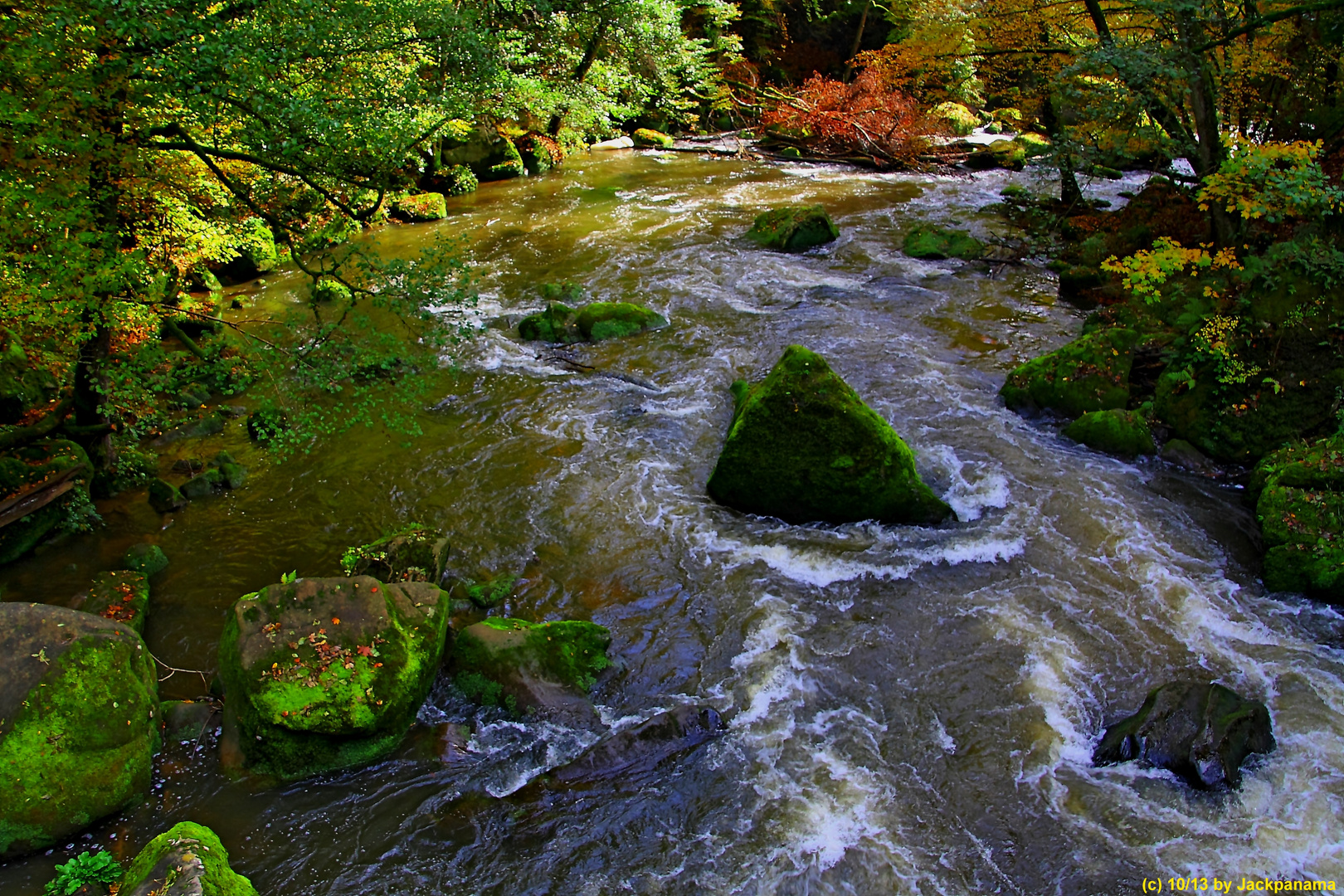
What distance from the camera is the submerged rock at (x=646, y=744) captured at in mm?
5648

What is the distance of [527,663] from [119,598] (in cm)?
422

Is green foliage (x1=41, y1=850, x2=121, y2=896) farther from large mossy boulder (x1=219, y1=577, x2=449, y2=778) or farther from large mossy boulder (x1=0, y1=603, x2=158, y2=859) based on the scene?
large mossy boulder (x1=219, y1=577, x2=449, y2=778)

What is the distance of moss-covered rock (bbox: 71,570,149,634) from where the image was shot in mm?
6805

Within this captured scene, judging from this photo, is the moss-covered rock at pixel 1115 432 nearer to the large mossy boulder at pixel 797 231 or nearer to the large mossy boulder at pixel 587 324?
the large mossy boulder at pixel 587 324

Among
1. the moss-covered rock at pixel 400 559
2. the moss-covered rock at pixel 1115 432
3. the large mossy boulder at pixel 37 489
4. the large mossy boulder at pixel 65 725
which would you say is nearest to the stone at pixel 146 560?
the large mossy boulder at pixel 37 489

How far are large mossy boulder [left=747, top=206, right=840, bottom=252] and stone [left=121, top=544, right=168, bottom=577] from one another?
14.3m

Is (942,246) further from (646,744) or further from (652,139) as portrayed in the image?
(652,139)

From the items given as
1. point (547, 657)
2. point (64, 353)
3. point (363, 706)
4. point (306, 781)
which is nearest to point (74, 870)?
point (306, 781)

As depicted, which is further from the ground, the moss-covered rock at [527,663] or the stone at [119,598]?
the stone at [119,598]

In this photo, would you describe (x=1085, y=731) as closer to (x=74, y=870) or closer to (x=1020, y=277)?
(x=74, y=870)

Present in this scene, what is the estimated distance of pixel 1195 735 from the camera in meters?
5.44

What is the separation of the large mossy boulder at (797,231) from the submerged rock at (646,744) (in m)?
13.9

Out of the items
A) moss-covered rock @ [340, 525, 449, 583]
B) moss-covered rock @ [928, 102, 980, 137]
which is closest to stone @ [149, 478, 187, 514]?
moss-covered rock @ [340, 525, 449, 583]

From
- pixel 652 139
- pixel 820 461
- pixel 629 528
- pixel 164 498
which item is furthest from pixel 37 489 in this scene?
pixel 652 139
